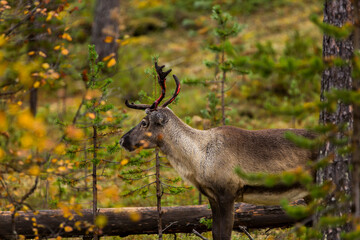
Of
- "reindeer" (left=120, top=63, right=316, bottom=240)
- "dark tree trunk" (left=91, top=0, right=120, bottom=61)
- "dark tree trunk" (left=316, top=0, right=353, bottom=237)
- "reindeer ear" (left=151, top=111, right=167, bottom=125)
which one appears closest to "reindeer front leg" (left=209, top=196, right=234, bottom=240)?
"reindeer" (left=120, top=63, right=316, bottom=240)

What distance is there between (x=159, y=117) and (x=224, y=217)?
2055 millimetres

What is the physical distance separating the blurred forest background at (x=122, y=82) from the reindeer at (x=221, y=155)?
0.34m

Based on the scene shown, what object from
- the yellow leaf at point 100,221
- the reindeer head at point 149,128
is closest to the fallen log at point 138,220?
the yellow leaf at point 100,221

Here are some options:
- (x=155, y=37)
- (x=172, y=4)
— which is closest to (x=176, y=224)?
(x=155, y=37)

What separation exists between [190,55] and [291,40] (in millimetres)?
5871

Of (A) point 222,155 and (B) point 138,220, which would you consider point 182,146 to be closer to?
(A) point 222,155

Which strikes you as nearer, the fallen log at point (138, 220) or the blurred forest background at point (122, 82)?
the blurred forest background at point (122, 82)

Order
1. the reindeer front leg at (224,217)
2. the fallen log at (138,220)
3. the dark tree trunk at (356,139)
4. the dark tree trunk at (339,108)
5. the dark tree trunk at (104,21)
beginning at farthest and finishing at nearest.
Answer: the dark tree trunk at (104,21) < the fallen log at (138,220) < the reindeer front leg at (224,217) < the dark tree trunk at (339,108) < the dark tree trunk at (356,139)

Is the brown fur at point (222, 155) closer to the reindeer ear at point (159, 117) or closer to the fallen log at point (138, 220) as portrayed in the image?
the reindeer ear at point (159, 117)

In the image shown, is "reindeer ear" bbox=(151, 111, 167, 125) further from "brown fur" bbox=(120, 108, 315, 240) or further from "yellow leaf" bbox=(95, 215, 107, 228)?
"yellow leaf" bbox=(95, 215, 107, 228)

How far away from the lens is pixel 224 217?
7.37 metres

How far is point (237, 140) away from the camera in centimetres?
770

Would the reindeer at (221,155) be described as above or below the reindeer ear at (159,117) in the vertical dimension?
below

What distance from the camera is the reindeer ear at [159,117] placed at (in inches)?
308
